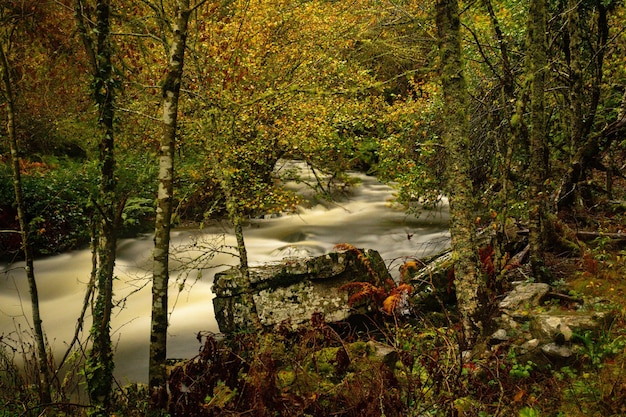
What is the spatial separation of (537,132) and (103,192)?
5137 mm

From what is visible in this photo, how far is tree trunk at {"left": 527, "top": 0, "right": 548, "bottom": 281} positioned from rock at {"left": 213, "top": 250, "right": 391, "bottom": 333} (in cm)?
298

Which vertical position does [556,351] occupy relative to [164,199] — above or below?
below

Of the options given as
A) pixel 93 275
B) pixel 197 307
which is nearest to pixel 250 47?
pixel 197 307

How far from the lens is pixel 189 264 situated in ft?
31.2

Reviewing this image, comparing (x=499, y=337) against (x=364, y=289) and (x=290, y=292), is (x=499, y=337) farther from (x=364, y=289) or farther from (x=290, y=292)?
(x=290, y=292)

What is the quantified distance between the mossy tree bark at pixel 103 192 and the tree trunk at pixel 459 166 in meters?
3.45

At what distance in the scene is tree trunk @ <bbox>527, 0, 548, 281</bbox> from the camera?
5.52 m

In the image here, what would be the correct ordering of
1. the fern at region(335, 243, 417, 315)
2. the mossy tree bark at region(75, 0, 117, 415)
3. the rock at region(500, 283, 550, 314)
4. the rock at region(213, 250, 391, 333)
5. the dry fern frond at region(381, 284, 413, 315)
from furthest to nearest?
the rock at region(213, 250, 391, 333) → the fern at region(335, 243, 417, 315) → the dry fern frond at region(381, 284, 413, 315) → the rock at region(500, 283, 550, 314) → the mossy tree bark at region(75, 0, 117, 415)

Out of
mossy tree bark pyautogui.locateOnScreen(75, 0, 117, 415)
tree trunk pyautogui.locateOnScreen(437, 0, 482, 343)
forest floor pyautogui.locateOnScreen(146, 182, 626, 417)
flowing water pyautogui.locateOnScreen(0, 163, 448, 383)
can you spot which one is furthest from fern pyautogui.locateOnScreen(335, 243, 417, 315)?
mossy tree bark pyautogui.locateOnScreen(75, 0, 117, 415)

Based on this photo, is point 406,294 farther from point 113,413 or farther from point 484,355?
point 113,413

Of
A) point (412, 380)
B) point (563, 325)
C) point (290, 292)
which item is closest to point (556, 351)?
point (563, 325)

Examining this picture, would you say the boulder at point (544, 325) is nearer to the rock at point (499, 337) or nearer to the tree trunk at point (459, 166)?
the rock at point (499, 337)

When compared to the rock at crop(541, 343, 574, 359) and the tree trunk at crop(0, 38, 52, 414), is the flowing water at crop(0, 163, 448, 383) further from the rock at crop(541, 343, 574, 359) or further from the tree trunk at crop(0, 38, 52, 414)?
the rock at crop(541, 343, 574, 359)

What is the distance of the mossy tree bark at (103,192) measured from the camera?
481 centimetres
